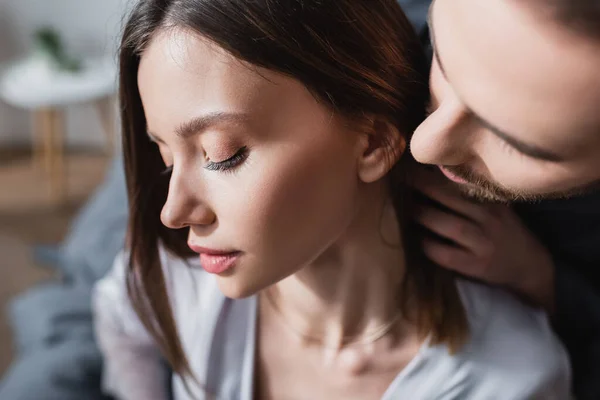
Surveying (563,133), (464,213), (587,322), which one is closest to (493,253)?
(464,213)

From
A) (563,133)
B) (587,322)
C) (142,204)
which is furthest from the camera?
(587,322)

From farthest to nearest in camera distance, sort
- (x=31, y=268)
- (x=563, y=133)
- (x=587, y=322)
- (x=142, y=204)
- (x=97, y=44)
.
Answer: (x=97, y=44) → (x=31, y=268) → (x=587, y=322) → (x=142, y=204) → (x=563, y=133)

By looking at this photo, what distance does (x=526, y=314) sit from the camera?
0.79 meters

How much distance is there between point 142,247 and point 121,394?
0.95 ft

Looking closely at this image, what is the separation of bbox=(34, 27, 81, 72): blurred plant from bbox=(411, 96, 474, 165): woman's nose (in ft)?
5.84

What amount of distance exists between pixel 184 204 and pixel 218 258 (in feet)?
0.23

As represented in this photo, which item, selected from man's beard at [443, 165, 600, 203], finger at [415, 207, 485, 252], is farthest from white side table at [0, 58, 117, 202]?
man's beard at [443, 165, 600, 203]

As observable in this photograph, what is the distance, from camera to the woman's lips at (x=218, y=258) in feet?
2.03

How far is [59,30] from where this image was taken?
2.36m

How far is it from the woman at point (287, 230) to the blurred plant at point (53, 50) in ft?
4.39

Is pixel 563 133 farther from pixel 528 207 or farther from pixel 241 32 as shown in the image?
pixel 528 207

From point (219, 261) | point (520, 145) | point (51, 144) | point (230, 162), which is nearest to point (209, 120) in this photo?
point (230, 162)

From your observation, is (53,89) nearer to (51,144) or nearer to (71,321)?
(51,144)

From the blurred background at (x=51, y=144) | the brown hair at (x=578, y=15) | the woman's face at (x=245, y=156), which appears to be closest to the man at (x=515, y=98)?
the brown hair at (x=578, y=15)
